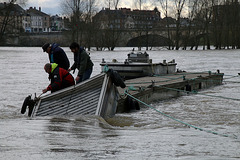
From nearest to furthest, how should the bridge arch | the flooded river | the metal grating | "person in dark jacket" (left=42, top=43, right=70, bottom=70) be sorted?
the flooded river, the metal grating, "person in dark jacket" (left=42, top=43, right=70, bottom=70), the bridge arch

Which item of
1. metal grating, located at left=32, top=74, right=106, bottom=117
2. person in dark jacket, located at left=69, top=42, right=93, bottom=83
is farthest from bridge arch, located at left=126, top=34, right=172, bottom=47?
metal grating, located at left=32, top=74, right=106, bottom=117

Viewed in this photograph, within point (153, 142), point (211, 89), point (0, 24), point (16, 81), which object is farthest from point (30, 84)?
point (0, 24)

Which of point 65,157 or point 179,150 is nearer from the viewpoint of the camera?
point 65,157

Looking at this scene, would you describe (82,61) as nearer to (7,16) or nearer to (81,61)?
(81,61)

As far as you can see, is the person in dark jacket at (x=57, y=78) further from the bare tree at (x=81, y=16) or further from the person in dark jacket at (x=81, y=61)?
the bare tree at (x=81, y=16)

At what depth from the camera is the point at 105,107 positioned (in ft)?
31.3

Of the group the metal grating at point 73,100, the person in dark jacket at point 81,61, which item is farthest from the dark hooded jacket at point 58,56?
the metal grating at point 73,100

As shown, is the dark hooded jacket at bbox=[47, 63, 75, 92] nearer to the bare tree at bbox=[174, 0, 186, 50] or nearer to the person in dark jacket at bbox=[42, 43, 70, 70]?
the person in dark jacket at bbox=[42, 43, 70, 70]

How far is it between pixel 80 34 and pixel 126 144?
62.6 m

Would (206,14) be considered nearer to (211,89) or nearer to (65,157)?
(211,89)

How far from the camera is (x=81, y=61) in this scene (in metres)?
10.3

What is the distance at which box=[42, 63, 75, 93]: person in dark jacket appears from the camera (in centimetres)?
916

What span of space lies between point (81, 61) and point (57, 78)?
41.4 inches

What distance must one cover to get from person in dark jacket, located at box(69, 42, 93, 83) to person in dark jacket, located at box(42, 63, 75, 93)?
0.33m
